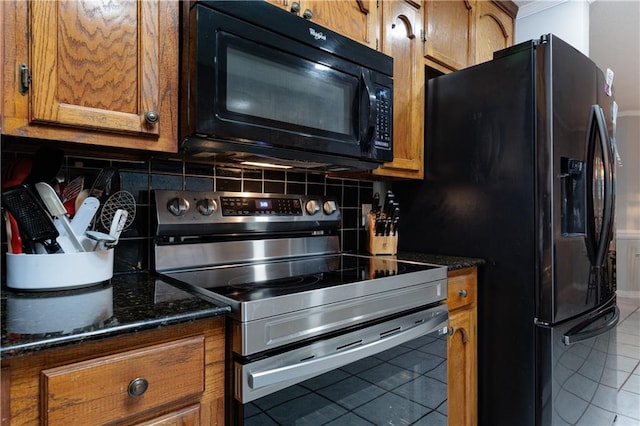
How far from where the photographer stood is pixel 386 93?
1.48m

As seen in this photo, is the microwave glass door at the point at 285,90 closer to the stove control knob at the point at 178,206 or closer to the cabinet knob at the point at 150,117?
the cabinet knob at the point at 150,117

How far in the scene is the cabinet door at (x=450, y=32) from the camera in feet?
5.85

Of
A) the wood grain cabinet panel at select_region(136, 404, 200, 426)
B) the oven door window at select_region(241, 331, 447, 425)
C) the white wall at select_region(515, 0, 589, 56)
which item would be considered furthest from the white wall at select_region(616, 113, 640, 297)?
the wood grain cabinet panel at select_region(136, 404, 200, 426)

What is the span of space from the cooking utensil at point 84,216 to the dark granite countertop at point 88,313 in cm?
16

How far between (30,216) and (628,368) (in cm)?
355

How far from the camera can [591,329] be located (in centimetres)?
153

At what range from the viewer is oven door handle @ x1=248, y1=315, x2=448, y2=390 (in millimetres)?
833

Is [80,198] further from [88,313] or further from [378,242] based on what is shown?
[378,242]

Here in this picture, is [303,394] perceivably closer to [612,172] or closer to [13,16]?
[13,16]

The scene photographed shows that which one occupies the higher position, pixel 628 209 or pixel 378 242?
pixel 628 209

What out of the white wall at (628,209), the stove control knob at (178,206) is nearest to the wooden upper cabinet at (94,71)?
the stove control knob at (178,206)

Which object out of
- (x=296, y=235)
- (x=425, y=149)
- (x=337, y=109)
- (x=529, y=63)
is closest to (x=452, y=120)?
(x=425, y=149)

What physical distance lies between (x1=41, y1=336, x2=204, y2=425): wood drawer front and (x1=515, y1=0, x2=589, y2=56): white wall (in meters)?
2.39

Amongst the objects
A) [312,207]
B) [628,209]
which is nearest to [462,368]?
[312,207]
